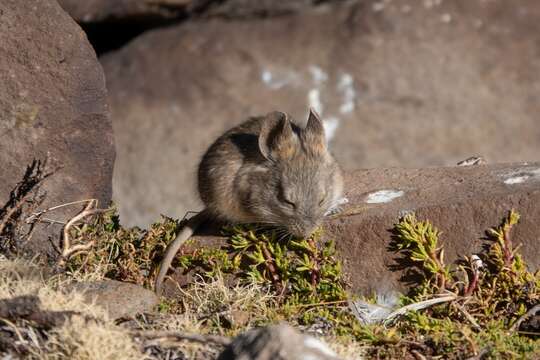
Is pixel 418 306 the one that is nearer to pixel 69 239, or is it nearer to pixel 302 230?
pixel 302 230

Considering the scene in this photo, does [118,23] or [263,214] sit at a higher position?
[118,23]

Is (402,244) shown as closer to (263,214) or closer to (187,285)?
(263,214)

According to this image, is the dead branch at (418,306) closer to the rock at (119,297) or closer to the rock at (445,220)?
the rock at (445,220)

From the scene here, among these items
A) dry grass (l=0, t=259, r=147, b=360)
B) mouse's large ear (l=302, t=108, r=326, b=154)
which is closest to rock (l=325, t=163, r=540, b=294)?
mouse's large ear (l=302, t=108, r=326, b=154)

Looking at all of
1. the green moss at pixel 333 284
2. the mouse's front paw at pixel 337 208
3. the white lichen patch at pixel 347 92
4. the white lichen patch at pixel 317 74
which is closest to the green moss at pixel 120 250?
the green moss at pixel 333 284

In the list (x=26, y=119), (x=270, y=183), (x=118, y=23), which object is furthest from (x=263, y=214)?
(x=118, y=23)

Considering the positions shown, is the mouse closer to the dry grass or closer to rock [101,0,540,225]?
the dry grass
